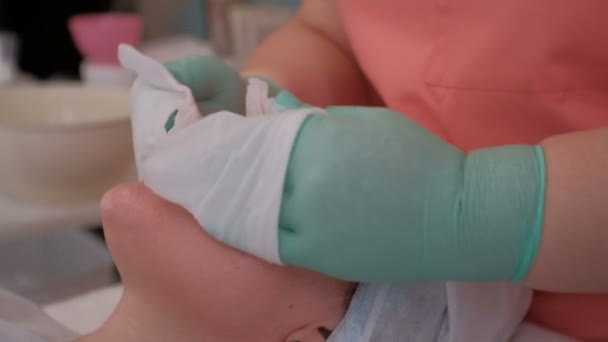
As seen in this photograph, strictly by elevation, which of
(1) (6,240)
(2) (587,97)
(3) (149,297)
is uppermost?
(2) (587,97)

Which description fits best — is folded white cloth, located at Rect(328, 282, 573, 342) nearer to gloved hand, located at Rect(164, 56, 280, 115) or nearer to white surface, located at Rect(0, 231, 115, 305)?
gloved hand, located at Rect(164, 56, 280, 115)

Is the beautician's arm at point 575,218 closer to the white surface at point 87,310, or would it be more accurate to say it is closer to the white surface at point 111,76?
the white surface at point 87,310

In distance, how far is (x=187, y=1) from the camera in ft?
4.86

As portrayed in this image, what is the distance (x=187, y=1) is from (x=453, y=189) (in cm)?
122

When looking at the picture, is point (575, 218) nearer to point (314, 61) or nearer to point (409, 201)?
point (409, 201)

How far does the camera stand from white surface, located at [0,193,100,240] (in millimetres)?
863

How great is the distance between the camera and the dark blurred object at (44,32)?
1.34 m

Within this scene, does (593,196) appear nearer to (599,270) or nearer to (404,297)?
(599,270)

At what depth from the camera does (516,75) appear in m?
0.47

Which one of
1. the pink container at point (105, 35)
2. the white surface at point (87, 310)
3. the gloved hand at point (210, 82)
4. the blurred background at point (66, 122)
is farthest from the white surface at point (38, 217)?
the gloved hand at point (210, 82)

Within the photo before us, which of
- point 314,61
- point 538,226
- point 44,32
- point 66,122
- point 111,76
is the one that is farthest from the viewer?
point 44,32

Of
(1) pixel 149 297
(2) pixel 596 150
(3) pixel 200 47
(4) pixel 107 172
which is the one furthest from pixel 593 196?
(3) pixel 200 47

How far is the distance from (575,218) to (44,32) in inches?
47.3

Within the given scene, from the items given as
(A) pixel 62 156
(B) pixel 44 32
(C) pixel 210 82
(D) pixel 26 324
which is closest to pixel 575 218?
(C) pixel 210 82
